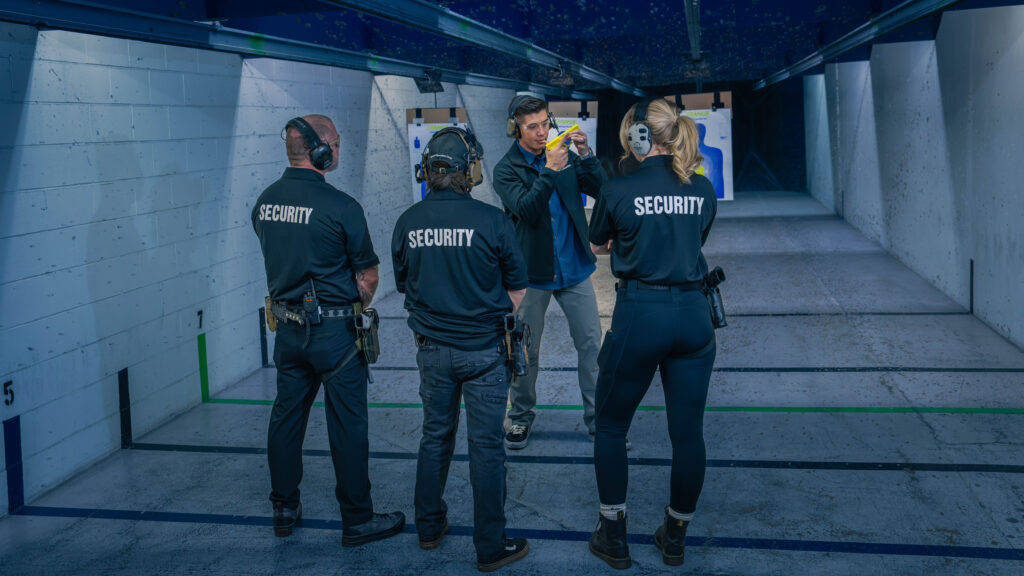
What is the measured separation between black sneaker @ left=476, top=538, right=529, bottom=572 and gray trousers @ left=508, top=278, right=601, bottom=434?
3.61ft

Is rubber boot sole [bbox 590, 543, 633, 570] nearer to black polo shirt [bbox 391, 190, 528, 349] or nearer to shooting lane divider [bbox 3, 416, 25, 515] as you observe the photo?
black polo shirt [bbox 391, 190, 528, 349]

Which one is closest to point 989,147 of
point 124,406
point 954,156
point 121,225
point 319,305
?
point 954,156

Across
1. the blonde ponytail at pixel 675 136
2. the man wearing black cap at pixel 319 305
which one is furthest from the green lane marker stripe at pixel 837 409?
the blonde ponytail at pixel 675 136

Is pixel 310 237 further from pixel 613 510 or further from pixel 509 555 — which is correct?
pixel 613 510

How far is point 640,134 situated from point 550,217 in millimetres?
1126

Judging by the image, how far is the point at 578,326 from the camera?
13.8 feet

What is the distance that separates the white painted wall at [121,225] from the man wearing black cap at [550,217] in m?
1.94

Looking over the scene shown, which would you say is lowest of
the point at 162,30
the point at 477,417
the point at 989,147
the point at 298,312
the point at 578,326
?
the point at 477,417

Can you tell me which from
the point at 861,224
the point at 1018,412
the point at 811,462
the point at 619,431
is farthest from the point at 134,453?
the point at 861,224

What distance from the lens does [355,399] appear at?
10.9 ft

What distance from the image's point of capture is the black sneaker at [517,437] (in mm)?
4293

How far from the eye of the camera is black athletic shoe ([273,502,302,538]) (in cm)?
344

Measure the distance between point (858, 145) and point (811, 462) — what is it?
8985mm

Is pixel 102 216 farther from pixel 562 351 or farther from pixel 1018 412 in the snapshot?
pixel 1018 412
